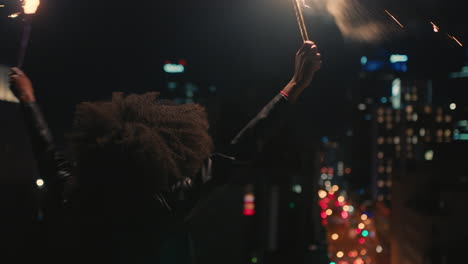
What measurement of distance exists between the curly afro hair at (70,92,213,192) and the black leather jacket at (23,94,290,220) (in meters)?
0.05

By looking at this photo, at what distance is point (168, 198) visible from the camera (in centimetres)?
146

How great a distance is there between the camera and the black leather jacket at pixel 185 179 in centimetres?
147

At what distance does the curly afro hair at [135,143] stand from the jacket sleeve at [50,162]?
0.45ft

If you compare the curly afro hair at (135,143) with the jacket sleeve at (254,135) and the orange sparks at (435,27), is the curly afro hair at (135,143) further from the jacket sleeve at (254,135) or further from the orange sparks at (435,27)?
the orange sparks at (435,27)

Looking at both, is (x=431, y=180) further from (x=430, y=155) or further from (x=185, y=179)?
(x=185, y=179)

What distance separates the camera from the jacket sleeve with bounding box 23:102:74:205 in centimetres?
149

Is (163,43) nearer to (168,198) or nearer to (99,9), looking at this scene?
(99,9)

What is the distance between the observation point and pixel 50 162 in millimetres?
1567

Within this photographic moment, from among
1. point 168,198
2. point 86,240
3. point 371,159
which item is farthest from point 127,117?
point 371,159

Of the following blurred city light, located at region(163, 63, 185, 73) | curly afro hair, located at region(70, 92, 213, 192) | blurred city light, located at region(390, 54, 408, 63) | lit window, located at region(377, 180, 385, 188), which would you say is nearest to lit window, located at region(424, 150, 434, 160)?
blurred city light, located at region(163, 63, 185, 73)

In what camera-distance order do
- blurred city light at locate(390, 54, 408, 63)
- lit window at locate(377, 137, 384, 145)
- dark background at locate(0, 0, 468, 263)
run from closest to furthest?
1. blurred city light at locate(390, 54, 408, 63)
2. dark background at locate(0, 0, 468, 263)
3. lit window at locate(377, 137, 384, 145)

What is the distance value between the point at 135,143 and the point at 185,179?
28 cm

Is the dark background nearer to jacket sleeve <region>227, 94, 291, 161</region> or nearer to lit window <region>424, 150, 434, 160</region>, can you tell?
jacket sleeve <region>227, 94, 291, 161</region>

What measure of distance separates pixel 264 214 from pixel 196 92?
5.98 ft
